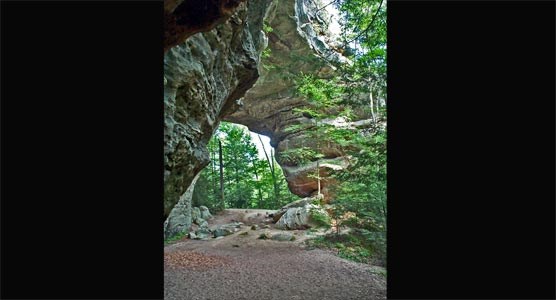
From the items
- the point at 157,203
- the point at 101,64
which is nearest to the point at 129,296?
the point at 157,203

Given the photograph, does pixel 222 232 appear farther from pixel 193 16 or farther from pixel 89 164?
pixel 89 164

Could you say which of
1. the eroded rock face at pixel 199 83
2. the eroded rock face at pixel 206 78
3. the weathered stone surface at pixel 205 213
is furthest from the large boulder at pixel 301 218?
→ the eroded rock face at pixel 199 83

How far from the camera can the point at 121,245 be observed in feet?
5.18

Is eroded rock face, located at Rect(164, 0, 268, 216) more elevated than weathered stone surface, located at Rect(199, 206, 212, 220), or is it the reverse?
eroded rock face, located at Rect(164, 0, 268, 216)

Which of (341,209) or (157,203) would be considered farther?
(341,209)

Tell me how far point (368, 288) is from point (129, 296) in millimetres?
5150

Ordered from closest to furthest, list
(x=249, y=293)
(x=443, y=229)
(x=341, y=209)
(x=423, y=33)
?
(x=443, y=229), (x=423, y=33), (x=249, y=293), (x=341, y=209)

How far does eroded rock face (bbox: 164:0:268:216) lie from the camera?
4.46 m

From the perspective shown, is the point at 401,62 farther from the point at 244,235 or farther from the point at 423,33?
the point at 244,235

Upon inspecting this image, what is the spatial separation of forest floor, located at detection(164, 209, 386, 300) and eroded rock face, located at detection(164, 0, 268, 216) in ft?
6.63

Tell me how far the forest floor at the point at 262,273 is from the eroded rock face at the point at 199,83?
79.6 inches

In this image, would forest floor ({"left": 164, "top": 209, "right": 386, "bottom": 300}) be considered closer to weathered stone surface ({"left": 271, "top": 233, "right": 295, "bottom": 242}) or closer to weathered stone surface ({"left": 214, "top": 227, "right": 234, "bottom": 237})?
weathered stone surface ({"left": 271, "top": 233, "right": 295, "bottom": 242})

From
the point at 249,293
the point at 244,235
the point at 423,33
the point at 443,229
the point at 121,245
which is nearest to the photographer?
the point at 443,229

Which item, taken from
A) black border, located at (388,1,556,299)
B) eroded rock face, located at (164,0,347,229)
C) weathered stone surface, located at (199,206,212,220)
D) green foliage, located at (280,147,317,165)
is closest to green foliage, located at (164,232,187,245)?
weathered stone surface, located at (199,206,212,220)
